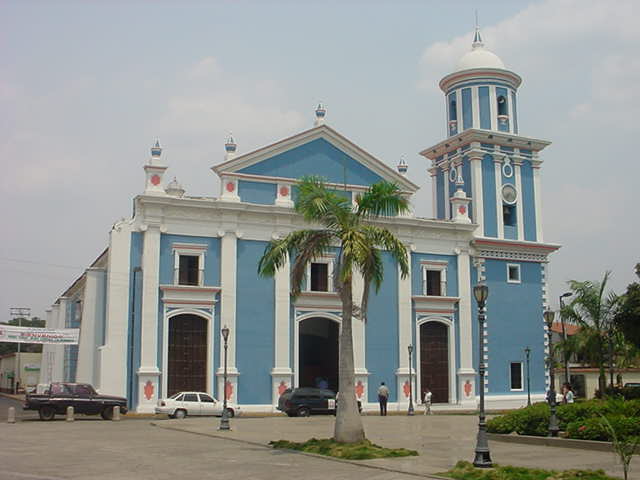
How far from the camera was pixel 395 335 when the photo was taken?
3850cm

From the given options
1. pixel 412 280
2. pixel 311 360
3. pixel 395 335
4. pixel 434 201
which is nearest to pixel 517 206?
pixel 434 201

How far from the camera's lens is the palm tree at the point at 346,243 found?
19.0 metres

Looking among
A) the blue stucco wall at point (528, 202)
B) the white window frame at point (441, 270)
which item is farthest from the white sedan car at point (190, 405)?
the blue stucco wall at point (528, 202)

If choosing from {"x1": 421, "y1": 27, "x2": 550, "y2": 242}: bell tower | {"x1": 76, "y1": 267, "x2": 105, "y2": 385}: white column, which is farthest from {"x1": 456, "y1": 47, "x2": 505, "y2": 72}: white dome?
{"x1": 76, "y1": 267, "x2": 105, "y2": 385}: white column

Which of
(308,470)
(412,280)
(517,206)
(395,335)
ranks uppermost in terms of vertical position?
(517,206)

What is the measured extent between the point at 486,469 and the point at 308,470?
3316 mm

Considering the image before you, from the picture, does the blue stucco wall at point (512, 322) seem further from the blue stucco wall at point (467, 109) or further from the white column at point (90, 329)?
the white column at point (90, 329)

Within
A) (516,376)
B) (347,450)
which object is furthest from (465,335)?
(347,450)

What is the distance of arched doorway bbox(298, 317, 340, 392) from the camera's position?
40716mm

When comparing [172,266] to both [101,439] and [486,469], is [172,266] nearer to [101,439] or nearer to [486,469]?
[101,439]

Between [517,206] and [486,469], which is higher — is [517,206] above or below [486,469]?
above

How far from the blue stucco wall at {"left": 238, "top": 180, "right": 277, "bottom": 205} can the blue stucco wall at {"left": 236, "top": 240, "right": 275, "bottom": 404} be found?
2.00 meters

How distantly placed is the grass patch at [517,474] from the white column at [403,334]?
23.8 m

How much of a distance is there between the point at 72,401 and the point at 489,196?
2392 centimetres
